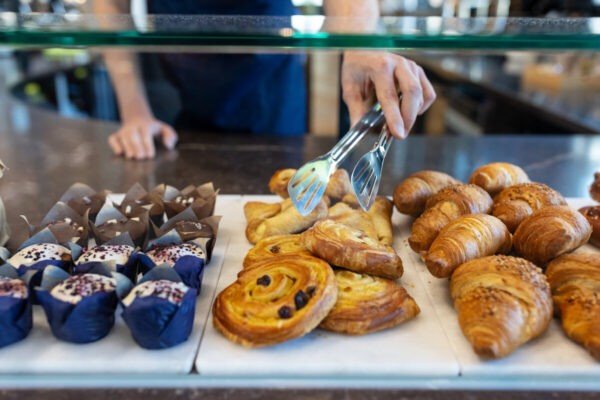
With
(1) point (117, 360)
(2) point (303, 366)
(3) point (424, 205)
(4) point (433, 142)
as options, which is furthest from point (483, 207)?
(4) point (433, 142)

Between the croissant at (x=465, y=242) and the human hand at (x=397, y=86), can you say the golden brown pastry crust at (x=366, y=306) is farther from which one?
the human hand at (x=397, y=86)

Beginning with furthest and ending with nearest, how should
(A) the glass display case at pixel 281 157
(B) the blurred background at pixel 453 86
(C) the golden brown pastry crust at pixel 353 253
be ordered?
(B) the blurred background at pixel 453 86 < (C) the golden brown pastry crust at pixel 353 253 < (A) the glass display case at pixel 281 157

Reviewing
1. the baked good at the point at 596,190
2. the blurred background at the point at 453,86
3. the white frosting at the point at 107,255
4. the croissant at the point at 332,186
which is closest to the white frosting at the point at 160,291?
the white frosting at the point at 107,255

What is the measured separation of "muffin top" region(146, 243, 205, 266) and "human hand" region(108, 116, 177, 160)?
84 cm

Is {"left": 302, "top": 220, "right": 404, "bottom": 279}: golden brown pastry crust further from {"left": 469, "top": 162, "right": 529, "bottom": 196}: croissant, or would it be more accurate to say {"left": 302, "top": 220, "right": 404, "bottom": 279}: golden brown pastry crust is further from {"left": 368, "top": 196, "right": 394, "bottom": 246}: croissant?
{"left": 469, "top": 162, "right": 529, "bottom": 196}: croissant

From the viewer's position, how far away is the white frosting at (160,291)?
0.73 metres

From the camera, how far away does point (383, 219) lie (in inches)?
42.6

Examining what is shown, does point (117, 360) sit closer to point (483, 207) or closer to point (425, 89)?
point (483, 207)

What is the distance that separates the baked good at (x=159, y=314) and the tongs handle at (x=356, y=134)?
0.38 m

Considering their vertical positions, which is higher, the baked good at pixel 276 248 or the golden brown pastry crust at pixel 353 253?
the golden brown pastry crust at pixel 353 253

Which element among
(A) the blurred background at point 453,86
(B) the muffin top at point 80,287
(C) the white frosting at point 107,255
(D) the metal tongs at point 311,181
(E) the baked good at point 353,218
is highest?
(D) the metal tongs at point 311,181

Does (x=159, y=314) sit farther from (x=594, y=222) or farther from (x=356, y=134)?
(x=594, y=222)

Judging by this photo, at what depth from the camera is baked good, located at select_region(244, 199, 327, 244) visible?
3.44 ft

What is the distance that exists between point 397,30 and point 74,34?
1.58 feet
